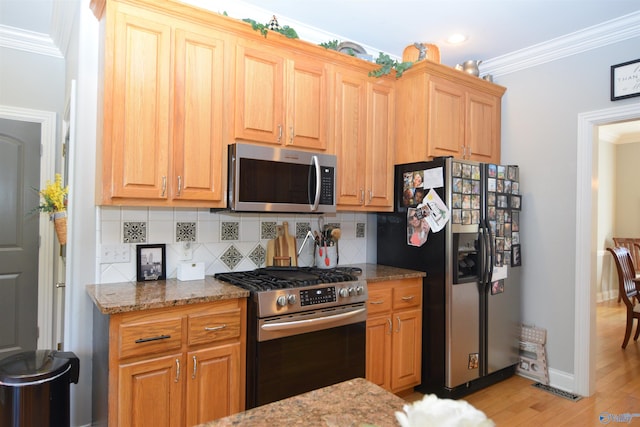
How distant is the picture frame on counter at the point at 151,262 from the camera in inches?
95.4

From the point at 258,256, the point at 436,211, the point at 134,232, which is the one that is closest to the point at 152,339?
the point at 134,232

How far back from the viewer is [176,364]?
1.95 m

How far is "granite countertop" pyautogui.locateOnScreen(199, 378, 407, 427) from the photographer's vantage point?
0.88 metres

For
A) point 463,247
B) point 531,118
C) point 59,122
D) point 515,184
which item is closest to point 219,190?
point 463,247

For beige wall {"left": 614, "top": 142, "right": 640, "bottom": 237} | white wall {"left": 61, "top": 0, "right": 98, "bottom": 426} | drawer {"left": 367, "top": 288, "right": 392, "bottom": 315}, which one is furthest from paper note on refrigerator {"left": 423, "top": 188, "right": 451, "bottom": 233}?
beige wall {"left": 614, "top": 142, "right": 640, "bottom": 237}

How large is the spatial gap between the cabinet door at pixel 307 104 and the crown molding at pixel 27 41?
84.0 inches

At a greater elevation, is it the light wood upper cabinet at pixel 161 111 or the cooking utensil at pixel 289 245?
the light wood upper cabinet at pixel 161 111

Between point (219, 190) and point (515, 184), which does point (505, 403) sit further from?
point (219, 190)

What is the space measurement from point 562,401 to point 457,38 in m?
→ 2.84

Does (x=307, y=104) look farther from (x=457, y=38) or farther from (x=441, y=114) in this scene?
(x=457, y=38)

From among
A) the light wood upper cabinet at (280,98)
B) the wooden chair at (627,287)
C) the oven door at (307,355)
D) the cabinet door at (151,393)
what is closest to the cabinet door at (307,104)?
the light wood upper cabinet at (280,98)

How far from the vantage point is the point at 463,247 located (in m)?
2.90

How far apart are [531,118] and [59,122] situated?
397 cm

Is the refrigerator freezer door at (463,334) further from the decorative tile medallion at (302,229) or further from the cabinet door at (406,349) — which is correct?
the decorative tile medallion at (302,229)
